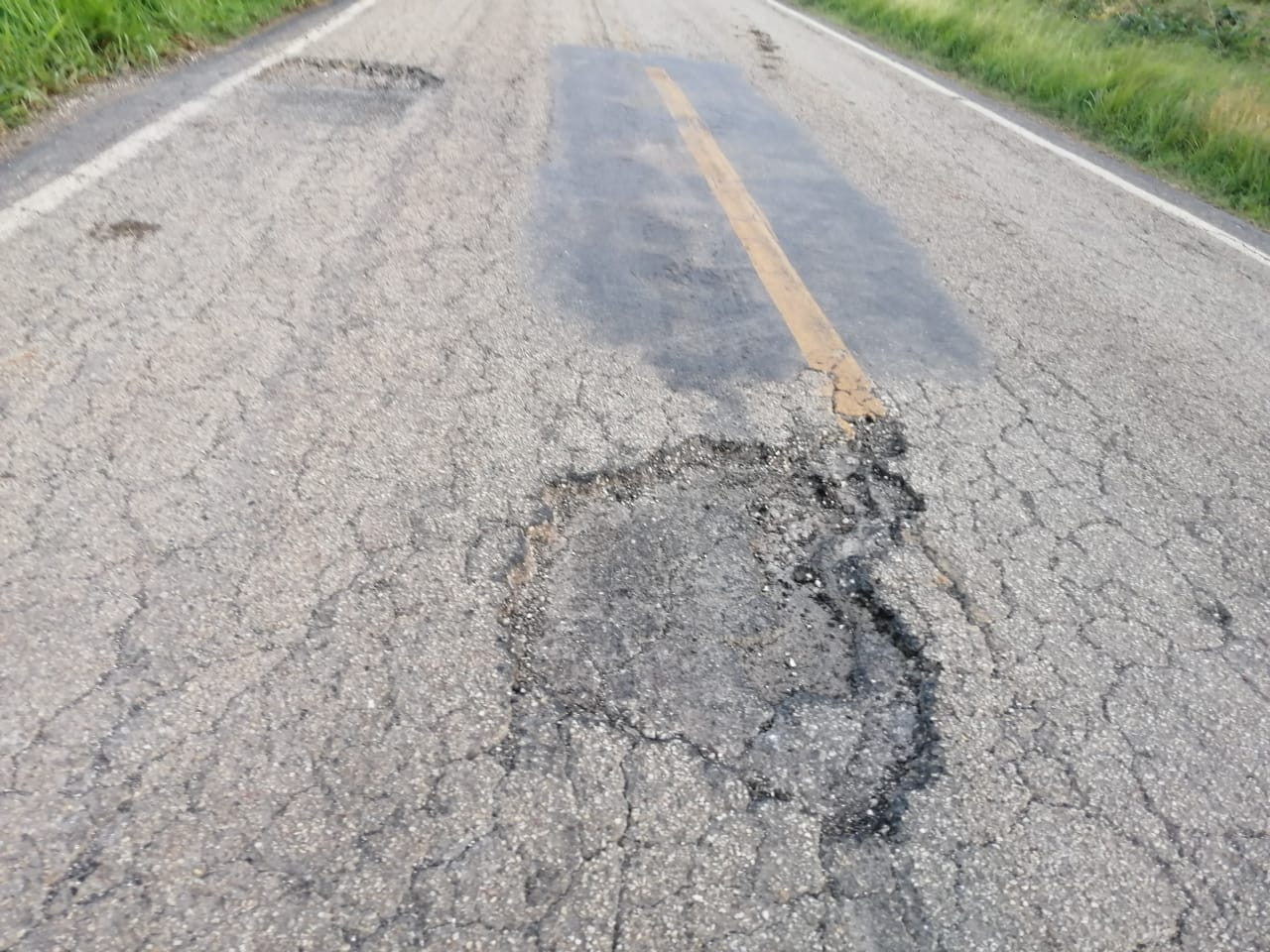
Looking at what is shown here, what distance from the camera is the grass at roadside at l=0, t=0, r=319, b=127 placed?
490 centimetres

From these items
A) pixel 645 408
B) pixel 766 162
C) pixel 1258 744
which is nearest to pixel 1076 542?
pixel 1258 744

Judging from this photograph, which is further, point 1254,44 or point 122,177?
point 1254,44

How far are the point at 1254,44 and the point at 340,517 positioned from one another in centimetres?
1329

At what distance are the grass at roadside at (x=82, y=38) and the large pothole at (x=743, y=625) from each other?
3.95m

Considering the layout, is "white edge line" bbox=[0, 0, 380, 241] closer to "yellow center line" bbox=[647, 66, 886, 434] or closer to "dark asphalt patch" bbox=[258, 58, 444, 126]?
"dark asphalt patch" bbox=[258, 58, 444, 126]

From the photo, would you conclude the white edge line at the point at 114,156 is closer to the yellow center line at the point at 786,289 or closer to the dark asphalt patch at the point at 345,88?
the dark asphalt patch at the point at 345,88

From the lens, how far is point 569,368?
331 centimetres

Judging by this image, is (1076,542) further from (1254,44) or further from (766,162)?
(1254,44)

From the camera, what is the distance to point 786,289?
13.4ft

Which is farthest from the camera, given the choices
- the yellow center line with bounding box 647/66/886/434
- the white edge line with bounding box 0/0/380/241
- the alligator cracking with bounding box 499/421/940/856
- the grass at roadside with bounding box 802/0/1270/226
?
the grass at roadside with bounding box 802/0/1270/226

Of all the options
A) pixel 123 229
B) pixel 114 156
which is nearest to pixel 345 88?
pixel 114 156

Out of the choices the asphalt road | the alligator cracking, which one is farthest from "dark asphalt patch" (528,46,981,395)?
the alligator cracking

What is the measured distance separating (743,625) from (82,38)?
5458 mm

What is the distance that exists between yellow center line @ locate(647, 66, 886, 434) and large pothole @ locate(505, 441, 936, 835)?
46cm
